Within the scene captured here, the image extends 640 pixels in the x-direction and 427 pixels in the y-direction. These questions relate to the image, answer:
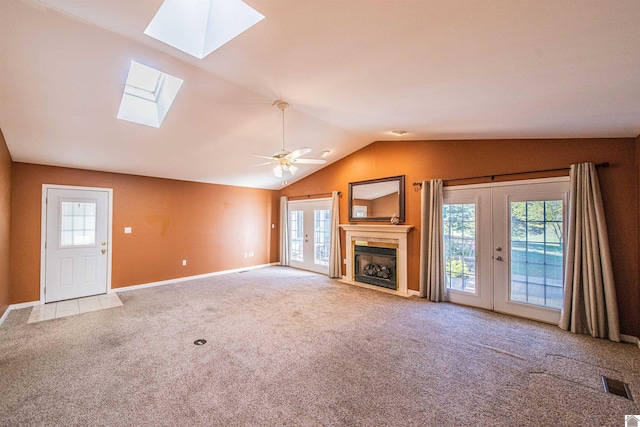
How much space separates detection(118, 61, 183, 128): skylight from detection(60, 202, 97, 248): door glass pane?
2.55 metres

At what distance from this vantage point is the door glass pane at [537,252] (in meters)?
3.57

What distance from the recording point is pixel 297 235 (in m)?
7.72

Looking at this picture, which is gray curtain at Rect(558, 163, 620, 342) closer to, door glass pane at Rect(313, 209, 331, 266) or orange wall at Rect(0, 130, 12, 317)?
door glass pane at Rect(313, 209, 331, 266)

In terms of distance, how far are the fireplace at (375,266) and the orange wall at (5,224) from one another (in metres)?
5.82

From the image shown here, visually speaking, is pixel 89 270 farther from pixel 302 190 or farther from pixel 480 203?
pixel 480 203

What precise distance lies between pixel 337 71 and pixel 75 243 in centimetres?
558

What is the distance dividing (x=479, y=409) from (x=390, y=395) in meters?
0.66

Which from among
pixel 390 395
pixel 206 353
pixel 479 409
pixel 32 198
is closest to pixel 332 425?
pixel 390 395

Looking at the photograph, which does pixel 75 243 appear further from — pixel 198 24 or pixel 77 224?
pixel 198 24

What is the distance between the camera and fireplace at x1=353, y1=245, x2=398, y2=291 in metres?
5.36

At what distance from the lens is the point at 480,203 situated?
14.0 ft

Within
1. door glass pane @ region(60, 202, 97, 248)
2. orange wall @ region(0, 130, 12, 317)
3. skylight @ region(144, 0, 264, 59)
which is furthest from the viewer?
door glass pane @ region(60, 202, 97, 248)

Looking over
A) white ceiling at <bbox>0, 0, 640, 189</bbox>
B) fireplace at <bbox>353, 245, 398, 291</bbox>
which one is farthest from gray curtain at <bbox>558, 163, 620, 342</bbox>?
fireplace at <bbox>353, 245, 398, 291</bbox>

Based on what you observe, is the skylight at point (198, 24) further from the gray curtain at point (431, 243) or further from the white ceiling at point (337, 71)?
the gray curtain at point (431, 243)
